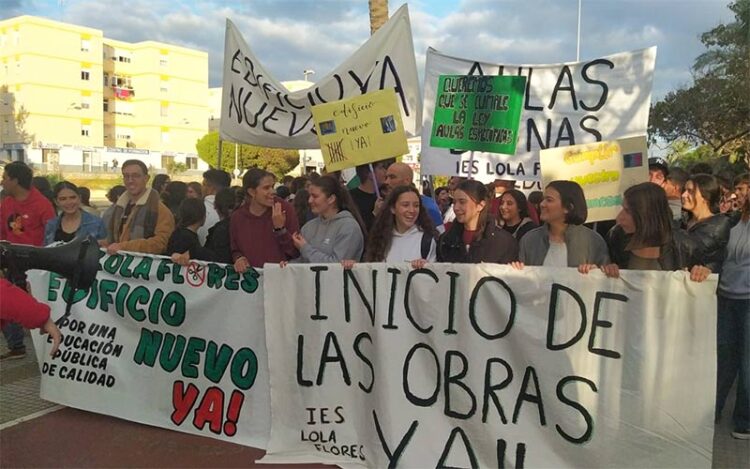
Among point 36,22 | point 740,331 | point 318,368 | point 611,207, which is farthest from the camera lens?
point 36,22

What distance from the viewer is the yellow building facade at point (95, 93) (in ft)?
230

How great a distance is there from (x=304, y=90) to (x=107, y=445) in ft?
12.2

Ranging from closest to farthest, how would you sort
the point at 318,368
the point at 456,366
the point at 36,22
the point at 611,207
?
the point at 456,366
the point at 318,368
the point at 611,207
the point at 36,22

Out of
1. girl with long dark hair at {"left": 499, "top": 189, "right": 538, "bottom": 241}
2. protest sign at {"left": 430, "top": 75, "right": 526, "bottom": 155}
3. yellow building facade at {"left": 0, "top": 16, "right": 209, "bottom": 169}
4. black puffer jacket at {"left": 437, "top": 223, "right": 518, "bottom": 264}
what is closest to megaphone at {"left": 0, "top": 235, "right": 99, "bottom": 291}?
black puffer jacket at {"left": 437, "top": 223, "right": 518, "bottom": 264}

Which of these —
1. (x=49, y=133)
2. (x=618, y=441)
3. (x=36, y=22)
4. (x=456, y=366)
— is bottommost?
(x=618, y=441)

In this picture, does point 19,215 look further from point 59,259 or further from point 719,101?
point 719,101

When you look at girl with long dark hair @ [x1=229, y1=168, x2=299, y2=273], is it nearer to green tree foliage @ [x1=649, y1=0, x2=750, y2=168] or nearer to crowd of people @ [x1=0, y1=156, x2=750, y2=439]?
crowd of people @ [x1=0, y1=156, x2=750, y2=439]

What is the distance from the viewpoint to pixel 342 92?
6.47 meters

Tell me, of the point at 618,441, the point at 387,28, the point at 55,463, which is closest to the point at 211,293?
the point at 55,463

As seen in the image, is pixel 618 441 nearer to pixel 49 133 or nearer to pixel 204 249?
pixel 204 249

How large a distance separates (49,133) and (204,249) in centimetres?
7544

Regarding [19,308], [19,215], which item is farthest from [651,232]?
[19,215]

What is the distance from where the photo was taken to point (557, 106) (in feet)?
20.1

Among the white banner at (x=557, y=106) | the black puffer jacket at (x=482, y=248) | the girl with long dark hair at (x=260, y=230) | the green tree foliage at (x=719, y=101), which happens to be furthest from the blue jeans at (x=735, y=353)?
→ the green tree foliage at (x=719, y=101)
